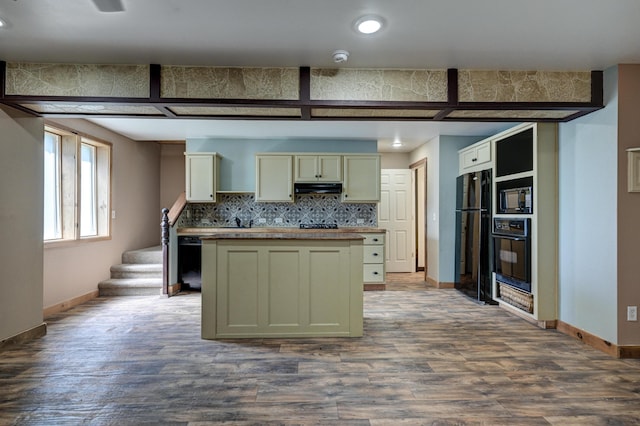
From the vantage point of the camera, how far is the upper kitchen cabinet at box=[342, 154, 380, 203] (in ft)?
17.4

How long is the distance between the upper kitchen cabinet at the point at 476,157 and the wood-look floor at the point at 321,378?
197cm

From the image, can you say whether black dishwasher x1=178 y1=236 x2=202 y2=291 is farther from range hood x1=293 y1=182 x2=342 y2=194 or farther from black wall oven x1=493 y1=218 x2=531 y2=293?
black wall oven x1=493 y1=218 x2=531 y2=293

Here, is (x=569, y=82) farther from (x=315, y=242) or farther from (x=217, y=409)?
(x=217, y=409)

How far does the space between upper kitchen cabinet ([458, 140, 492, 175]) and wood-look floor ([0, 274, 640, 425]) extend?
197 cm

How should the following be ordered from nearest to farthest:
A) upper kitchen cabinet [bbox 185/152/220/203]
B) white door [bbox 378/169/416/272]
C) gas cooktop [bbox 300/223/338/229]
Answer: upper kitchen cabinet [bbox 185/152/220/203], gas cooktop [bbox 300/223/338/229], white door [bbox 378/169/416/272]

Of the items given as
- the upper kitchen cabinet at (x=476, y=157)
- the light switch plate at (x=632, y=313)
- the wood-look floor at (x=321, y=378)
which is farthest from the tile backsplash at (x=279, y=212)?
the light switch plate at (x=632, y=313)

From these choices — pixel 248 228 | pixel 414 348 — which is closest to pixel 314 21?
pixel 414 348

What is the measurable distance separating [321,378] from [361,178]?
11.5 ft

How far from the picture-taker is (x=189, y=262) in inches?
201

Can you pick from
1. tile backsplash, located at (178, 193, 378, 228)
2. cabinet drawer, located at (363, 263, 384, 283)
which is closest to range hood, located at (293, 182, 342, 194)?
tile backsplash, located at (178, 193, 378, 228)

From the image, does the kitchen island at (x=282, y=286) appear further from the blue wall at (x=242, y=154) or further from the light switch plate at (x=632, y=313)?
the blue wall at (x=242, y=154)

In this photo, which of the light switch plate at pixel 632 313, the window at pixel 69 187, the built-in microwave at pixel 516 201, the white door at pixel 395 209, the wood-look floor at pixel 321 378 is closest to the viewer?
the wood-look floor at pixel 321 378

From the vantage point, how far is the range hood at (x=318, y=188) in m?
5.29

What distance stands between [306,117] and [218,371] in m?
2.19
